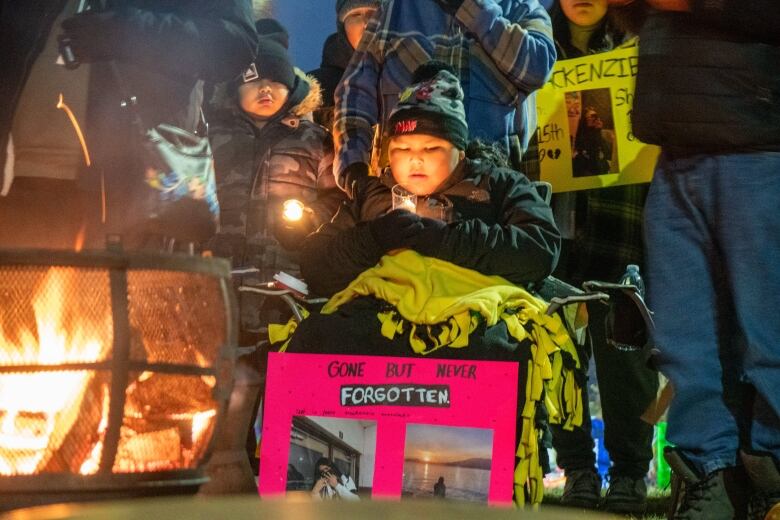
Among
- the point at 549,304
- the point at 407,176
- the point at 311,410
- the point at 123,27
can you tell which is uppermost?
the point at 123,27

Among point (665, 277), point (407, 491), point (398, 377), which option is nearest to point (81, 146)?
point (398, 377)

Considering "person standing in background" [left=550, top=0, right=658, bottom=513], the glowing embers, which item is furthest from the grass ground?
the glowing embers

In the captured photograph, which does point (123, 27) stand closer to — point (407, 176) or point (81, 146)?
point (81, 146)

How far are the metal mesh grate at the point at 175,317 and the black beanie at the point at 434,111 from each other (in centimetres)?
101

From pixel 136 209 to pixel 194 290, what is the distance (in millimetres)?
1070

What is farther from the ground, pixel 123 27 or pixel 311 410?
pixel 123 27

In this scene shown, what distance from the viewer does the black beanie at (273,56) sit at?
3.03 metres

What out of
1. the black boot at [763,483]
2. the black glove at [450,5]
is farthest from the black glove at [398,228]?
the black boot at [763,483]

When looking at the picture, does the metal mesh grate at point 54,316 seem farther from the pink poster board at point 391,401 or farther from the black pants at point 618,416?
the black pants at point 618,416

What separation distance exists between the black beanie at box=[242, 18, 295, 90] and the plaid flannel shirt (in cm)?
22

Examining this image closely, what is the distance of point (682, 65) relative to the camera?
2.09 meters

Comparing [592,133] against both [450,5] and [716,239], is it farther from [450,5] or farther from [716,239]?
[716,239]

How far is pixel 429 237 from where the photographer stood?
2438mm

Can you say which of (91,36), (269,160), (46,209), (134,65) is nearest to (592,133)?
(269,160)
